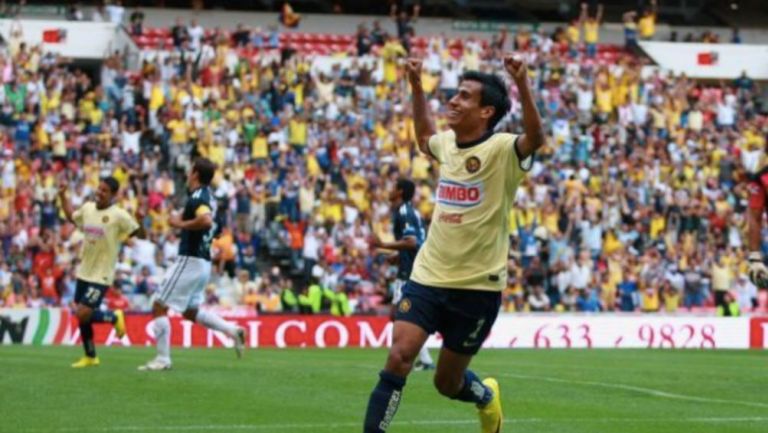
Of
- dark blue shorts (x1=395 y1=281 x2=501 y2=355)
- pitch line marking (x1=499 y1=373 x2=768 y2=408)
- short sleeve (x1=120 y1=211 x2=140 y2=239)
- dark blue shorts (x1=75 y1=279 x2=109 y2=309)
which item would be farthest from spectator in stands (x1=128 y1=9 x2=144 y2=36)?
dark blue shorts (x1=395 y1=281 x2=501 y2=355)

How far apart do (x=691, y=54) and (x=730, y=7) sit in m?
6.72

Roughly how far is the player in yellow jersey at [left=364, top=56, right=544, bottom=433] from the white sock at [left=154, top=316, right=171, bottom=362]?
336 inches

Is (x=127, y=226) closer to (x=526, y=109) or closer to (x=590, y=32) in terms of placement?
(x=526, y=109)

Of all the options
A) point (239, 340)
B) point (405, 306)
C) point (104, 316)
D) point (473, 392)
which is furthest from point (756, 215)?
point (104, 316)

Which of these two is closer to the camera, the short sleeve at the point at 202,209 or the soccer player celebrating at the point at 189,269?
the short sleeve at the point at 202,209

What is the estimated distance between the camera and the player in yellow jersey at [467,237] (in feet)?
35.5

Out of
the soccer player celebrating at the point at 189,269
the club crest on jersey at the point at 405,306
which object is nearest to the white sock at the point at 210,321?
the soccer player celebrating at the point at 189,269

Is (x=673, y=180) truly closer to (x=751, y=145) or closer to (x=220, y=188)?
(x=751, y=145)

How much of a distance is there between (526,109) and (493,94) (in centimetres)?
82

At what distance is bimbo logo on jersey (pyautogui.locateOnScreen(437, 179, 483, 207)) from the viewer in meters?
10.9

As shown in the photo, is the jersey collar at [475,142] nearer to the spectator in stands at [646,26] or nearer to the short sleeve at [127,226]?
the short sleeve at [127,226]

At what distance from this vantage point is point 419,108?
11914 mm

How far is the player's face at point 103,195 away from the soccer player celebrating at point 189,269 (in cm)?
127

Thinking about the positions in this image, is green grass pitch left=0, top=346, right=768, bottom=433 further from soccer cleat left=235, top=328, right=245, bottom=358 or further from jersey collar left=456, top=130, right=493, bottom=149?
jersey collar left=456, top=130, right=493, bottom=149
